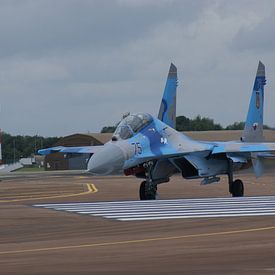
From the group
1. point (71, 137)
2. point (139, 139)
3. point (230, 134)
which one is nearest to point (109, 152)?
point (139, 139)

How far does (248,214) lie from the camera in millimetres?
17875

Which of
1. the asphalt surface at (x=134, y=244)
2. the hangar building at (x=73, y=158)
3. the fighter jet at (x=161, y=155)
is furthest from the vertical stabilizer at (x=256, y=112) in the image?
the hangar building at (x=73, y=158)

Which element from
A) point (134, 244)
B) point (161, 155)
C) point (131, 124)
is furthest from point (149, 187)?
point (134, 244)

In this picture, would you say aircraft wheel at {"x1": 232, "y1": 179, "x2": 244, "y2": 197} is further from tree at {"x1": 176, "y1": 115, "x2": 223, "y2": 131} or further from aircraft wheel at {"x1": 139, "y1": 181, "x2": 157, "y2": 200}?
tree at {"x1": 176, "y1": 115, "x2": 223, "y2": 131}

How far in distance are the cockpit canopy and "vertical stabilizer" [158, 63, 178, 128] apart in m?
4.55

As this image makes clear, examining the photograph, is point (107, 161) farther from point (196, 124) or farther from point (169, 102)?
point (196, 124)

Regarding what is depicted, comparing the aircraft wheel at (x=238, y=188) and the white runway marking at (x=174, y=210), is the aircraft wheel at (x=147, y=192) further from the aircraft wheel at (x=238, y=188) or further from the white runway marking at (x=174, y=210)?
the white runway marking at (x=174, y=210)

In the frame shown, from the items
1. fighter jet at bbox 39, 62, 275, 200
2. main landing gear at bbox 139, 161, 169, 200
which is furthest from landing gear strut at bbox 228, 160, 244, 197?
main landing gear at bbox 139, 161, 169, 200

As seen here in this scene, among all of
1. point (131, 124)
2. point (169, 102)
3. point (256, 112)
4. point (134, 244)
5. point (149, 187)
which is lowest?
point (134, 244)

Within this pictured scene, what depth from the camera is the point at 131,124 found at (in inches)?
1023

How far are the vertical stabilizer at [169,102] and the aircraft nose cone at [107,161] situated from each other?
6.26m

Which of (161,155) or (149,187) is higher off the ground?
(161,155)

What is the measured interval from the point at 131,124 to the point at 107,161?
1.91 metres

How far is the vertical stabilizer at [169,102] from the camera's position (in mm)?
31047
